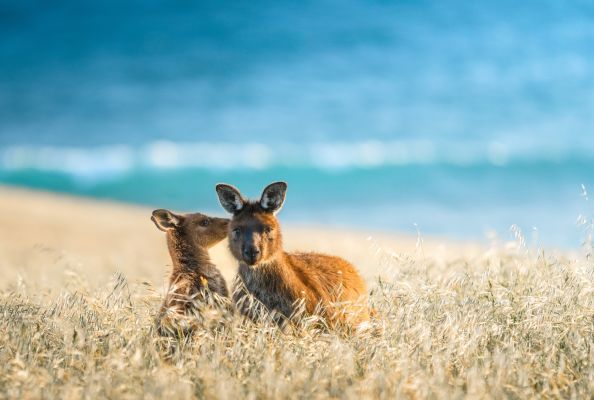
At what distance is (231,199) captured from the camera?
5.71m

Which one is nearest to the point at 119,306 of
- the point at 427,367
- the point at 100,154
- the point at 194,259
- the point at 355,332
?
the point at 194,259

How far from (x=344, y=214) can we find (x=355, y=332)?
21.8 m

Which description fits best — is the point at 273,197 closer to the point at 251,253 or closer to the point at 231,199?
the point at 231,199

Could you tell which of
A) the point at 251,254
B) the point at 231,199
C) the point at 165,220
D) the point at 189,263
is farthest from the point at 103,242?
the point at 251,254

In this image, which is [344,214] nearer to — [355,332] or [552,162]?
[552,162]

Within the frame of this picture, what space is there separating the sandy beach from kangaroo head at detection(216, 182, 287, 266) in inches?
109

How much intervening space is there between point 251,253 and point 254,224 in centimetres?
25

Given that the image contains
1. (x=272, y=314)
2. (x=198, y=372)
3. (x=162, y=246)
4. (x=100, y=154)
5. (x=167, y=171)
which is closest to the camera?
(x=198, y=372)

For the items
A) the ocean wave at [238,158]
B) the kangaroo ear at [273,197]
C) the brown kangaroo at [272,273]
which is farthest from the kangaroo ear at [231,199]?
the ocean wave at [238,158]

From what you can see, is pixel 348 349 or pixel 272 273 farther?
pixel 272 273

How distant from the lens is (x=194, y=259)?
5961 mm

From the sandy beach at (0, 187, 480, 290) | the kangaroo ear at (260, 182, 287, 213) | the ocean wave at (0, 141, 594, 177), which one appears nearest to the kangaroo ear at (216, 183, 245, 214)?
the kangaroo ear at (260, 182, 287, 213)

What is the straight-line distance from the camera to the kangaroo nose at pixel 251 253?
541cm

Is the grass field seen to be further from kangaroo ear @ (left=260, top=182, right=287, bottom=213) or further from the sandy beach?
the sandy beach
